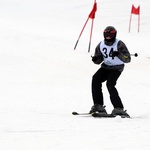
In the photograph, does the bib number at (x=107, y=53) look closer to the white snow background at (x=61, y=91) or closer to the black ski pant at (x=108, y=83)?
the black ski pant at (x=108, y=83)

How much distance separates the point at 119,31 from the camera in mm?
26562

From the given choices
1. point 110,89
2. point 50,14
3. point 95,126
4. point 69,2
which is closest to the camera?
point 95,126

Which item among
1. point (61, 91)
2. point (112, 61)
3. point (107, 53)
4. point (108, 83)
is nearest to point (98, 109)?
point (108, 83)

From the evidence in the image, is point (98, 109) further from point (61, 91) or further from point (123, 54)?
point (61, 91)

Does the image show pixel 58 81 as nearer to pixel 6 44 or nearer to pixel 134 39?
pixel 6 44

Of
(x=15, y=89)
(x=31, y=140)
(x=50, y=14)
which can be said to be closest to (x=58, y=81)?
(x=15, y=89)

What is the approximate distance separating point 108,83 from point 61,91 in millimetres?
4195

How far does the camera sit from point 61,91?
10.6m

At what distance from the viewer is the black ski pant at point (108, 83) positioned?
21.4 feet

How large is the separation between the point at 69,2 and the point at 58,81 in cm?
2541

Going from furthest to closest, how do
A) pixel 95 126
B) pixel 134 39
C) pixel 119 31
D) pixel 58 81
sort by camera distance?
pixel 119 31, pixel 134 39, pixel 58 81, pixel 95 126

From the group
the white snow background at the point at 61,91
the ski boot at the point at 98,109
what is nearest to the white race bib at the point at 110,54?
the ski boot at the point at 98,109

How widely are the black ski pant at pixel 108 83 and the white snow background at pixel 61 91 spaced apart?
39 centimetres

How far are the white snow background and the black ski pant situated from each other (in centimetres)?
39
